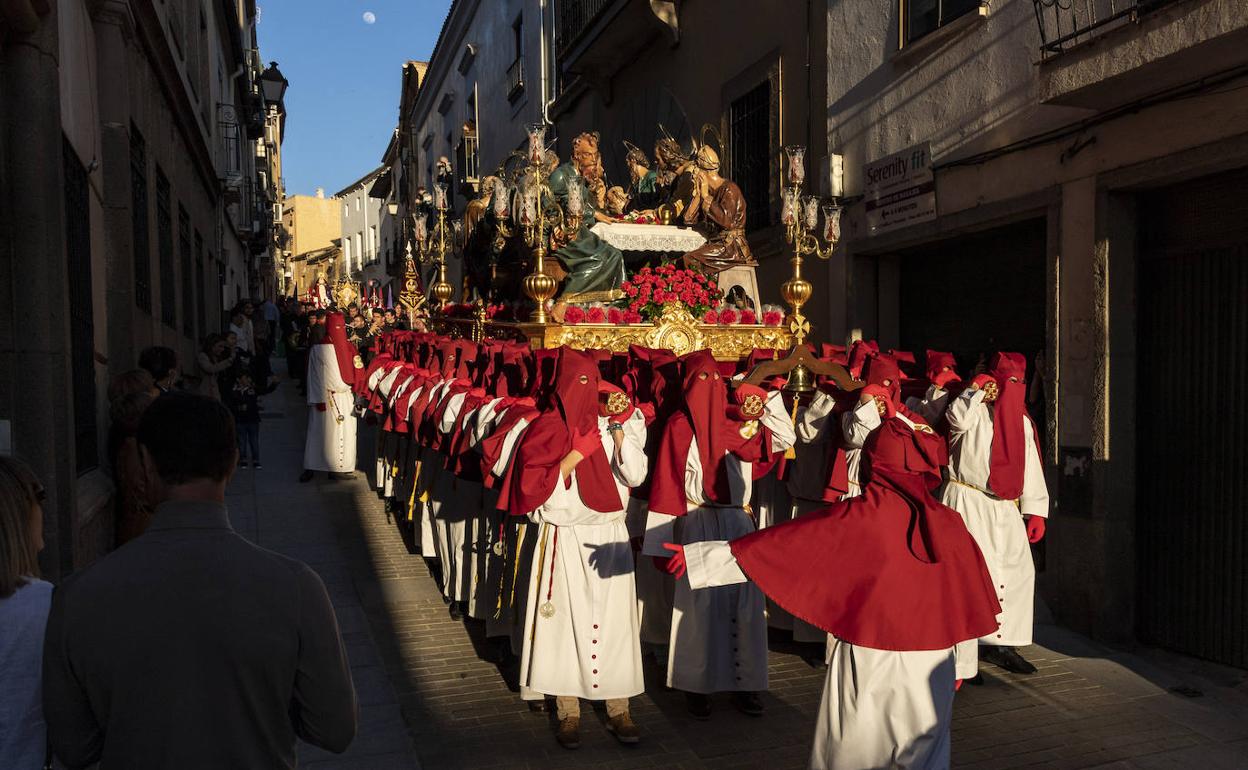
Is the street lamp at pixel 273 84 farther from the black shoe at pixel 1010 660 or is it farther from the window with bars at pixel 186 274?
the black shoe at pixel 1010 660

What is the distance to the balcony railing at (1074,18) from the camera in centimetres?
619

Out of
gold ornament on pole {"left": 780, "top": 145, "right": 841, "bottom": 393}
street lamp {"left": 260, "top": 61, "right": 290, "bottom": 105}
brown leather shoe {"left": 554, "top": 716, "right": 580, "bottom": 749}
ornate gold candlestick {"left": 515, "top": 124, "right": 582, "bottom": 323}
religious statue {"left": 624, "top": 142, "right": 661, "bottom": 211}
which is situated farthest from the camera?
street lamp {"left": 260, "top": 61, "right": 290, "bottom": 105}

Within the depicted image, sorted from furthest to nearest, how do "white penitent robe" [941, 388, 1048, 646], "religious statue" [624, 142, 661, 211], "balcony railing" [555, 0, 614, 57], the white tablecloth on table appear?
"balcony railing" [555, 0, 614, 57], "religious statue" [624, 142, 661, 211], the white tablecloth on table, "white penitent robe" [941, 388, 1048, 646]

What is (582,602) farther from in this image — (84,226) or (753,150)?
(753,150)

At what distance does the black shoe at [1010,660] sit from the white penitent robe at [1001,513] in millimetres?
172

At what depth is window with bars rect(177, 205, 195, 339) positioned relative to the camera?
12.2 metres

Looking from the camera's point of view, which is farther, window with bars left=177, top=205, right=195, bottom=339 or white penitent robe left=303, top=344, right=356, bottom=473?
window with bars left=177, top=205, right=195, bottom=339

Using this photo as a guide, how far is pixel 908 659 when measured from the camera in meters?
3.52

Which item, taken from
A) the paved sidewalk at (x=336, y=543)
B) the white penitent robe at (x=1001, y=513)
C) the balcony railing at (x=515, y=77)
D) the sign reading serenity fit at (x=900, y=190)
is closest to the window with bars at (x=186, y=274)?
the paved sidewalk at (x=336, y=543)

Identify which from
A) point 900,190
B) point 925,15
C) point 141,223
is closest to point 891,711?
point 900,190

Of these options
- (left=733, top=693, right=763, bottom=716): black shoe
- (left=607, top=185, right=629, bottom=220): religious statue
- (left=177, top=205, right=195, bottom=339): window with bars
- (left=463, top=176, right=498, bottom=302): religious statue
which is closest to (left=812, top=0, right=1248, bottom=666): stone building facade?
(left=733, top=693, right=763, bottom=716): black shoe

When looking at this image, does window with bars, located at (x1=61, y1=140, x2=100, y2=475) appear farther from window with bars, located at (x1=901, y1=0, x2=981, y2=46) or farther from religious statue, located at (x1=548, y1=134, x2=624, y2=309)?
window with bars, located at (x1=901, y1=0, x2=981, y2=46)

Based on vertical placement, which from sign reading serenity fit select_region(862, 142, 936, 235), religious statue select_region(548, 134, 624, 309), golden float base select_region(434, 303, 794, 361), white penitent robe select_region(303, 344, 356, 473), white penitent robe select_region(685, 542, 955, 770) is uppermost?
sign reading serenity fit select_region(862, 142, 936, 235)

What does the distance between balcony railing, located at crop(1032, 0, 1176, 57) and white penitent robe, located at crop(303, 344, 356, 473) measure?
7.99 metres
